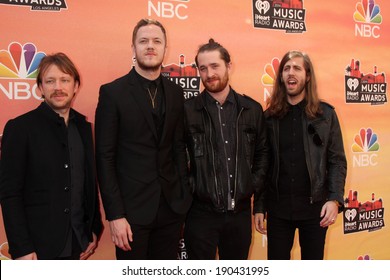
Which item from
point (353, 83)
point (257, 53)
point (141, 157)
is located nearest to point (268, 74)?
point (257, 53)

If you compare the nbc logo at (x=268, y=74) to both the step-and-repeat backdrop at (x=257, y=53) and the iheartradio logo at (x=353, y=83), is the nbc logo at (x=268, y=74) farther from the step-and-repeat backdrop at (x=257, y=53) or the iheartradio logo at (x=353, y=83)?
the iheartradio logo at (x=353, y=83)

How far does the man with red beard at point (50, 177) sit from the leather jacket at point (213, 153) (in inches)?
24.8

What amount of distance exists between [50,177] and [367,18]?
343cm

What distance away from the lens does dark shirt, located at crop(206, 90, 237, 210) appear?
7.33ft

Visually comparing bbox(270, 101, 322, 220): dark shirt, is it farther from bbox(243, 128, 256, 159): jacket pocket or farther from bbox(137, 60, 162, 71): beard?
bbox(137, 60, 162, 71): beard

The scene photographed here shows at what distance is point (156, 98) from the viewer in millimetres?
2154

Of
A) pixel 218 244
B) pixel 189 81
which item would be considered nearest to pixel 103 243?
pixel 218 244

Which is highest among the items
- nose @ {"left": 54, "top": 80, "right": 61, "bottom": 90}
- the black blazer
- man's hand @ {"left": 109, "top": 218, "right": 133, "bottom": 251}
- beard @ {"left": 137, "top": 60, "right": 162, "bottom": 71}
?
beard @ {"left": 137, "top": 60, "right": 162, "bottom": 71}

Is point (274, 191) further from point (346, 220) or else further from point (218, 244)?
point (346, 220)

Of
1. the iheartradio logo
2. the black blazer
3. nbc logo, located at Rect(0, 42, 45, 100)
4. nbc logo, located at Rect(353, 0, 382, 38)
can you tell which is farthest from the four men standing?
nbc logo, located at Rect(353, 0, 382, 38)

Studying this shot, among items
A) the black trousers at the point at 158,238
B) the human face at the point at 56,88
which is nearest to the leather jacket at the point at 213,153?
the black trousers at the point at 158,238

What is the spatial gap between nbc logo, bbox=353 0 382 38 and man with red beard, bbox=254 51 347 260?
1569 mm

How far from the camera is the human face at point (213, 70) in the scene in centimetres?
225

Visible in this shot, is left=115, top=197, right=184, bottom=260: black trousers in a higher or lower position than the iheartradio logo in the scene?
lower
